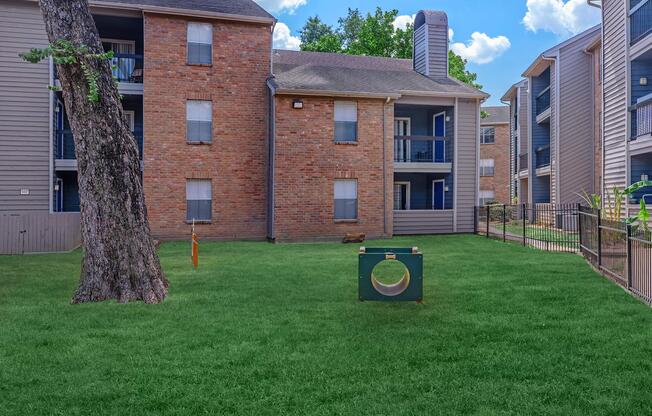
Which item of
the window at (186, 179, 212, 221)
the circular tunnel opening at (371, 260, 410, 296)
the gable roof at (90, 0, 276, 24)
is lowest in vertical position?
the circular tunnel opening at (371, 260, 410, 296)

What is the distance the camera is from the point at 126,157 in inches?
344

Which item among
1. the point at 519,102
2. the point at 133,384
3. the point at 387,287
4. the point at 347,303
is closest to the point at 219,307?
the point at 347,303

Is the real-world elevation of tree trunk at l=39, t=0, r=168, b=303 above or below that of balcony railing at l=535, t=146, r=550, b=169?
below

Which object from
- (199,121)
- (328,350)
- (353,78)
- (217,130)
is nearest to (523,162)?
(353,78)

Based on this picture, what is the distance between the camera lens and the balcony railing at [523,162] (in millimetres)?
32787

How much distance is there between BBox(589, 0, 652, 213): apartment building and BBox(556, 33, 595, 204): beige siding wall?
5516mm

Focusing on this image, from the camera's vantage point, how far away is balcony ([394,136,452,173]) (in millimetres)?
23328

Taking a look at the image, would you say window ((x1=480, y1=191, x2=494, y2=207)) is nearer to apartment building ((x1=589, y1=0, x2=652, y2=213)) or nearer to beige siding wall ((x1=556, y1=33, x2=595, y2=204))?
beige siding wall ((x1=556, y1=33, x2=595, y2=204))

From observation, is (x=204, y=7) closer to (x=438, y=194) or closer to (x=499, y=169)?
(x=438, y=194)

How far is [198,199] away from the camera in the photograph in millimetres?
20547

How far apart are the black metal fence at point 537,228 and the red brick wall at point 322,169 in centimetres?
446

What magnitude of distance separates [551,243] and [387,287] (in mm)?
10706

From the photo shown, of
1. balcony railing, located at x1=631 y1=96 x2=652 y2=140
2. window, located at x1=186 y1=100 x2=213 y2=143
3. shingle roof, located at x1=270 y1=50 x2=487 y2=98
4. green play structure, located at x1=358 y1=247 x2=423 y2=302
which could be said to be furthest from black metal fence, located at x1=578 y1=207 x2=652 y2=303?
window, located at x1=186 y1=100 x2=213 y2=143

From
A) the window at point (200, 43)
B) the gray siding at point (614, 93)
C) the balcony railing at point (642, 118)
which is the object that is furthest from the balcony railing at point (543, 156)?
the window at point (200, 43)
